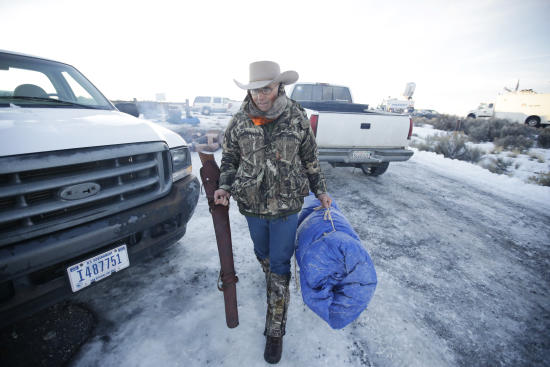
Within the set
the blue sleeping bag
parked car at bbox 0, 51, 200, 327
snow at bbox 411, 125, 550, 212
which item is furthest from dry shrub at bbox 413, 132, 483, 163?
parked car at bbox 0, 51, 200, 327

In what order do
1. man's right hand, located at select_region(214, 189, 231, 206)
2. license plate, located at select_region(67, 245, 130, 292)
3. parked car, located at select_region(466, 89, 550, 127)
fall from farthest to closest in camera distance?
parked car, located at select_region(466, 89, 550, 127)
man's right hand, located at select_region(214, 189, 231, 206)
license plate, located at select_region(67, 245, 130, 292)

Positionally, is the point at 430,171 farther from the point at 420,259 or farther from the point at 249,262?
the point at 249,262

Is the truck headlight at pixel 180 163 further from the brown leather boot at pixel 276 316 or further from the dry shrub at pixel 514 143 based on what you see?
the dry shrub at pixel 514 143

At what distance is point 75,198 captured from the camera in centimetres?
149

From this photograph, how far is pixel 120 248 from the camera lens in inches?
66.9

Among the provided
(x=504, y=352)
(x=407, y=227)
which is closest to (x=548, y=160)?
(x=407, y=227)

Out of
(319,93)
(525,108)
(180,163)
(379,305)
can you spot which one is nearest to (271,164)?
(180,163)

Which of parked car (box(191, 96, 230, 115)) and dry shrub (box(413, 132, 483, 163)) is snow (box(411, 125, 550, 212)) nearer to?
dry shrub (box(413, 132, 483, 163))

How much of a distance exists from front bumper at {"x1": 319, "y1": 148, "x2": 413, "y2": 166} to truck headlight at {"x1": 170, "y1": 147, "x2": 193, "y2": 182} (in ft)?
8.42

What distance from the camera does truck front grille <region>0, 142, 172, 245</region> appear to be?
131 centimetres

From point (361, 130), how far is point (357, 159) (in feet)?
1.79

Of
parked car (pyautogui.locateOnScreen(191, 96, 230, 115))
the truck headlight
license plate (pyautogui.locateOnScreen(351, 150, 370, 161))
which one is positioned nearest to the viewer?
the truck headlight

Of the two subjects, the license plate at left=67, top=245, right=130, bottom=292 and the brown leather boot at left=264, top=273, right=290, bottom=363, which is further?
the brown leather boot at left=264, top=273, right=290, bottom=363

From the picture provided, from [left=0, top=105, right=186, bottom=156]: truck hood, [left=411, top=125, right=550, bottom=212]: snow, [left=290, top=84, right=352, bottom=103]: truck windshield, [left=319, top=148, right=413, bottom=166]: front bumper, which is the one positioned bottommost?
[left=411, top=125, right=550, bottom=212]: snow
